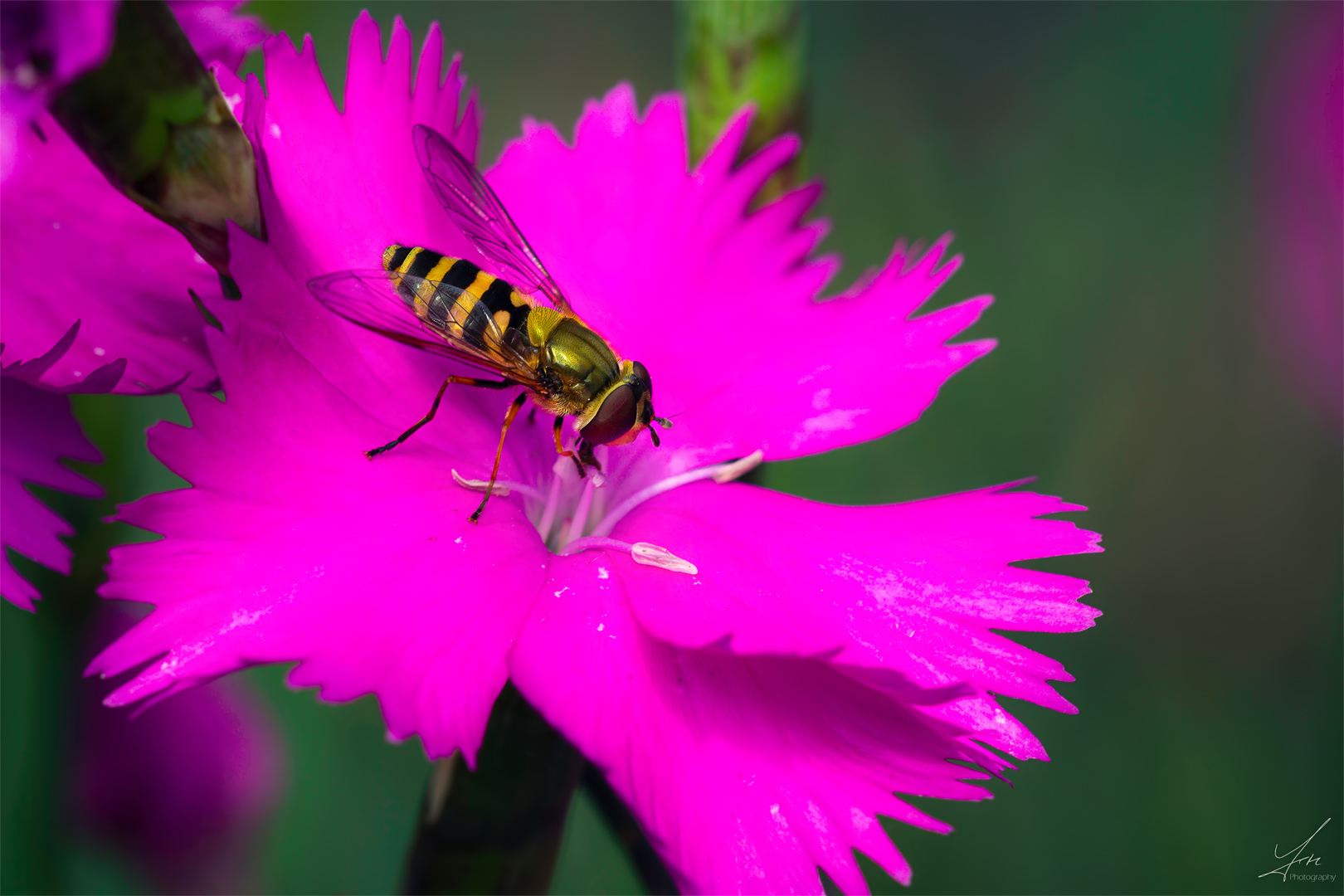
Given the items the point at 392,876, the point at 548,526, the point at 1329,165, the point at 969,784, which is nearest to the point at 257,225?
the point at 548,526

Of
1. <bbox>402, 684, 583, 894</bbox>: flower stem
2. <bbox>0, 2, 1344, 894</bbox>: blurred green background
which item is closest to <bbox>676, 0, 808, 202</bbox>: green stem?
<bbox>0, 2, 1344, 894</bbox>: blurred green background

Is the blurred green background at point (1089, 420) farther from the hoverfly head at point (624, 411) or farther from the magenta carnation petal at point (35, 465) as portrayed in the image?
the magenta carnation petal at point (35, 465)

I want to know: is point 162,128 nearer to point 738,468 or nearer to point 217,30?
point 217,30

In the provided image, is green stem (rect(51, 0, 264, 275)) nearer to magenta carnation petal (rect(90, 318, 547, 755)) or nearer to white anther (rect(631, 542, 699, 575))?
magenta carnation petal (rect(90, 318, 547, 755))

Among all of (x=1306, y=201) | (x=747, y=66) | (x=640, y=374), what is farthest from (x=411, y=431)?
(x=1306, y=201)

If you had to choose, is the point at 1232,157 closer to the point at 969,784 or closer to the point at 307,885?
the point at 969,784
